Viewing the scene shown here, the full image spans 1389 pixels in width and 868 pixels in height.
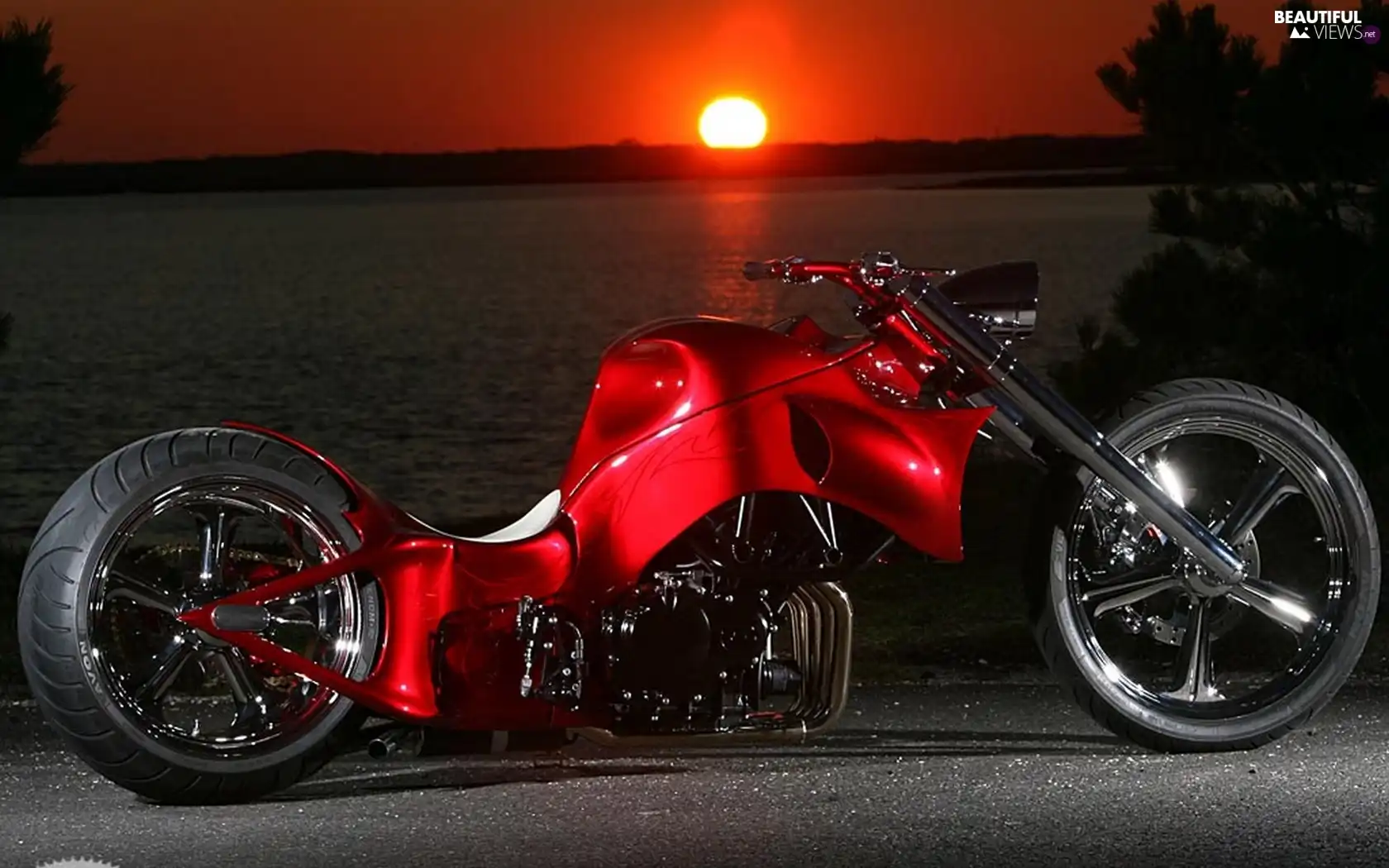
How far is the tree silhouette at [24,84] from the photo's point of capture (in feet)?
37.3

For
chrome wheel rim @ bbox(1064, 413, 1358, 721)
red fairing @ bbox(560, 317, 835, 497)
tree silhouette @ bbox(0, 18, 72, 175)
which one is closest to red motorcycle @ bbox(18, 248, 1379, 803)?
red fairing @ bbox(560, 317, 835, 497)

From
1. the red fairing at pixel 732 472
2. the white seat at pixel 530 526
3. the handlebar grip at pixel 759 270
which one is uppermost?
the handlebar grip at pixel 759 270

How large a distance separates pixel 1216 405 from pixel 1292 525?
4.81 metres

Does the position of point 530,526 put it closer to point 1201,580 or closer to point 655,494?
point 655,494

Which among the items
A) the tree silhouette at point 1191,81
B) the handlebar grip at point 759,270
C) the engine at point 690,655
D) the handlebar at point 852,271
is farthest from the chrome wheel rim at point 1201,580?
the tree silhouette at point 1191,81

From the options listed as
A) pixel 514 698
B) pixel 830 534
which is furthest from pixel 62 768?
pixel 830 534

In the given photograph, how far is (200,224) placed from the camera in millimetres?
147125

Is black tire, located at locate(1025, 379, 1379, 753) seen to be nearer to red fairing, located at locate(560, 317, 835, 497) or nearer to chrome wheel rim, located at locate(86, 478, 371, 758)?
red fairing, located at locate(560, 317, 835, 497)

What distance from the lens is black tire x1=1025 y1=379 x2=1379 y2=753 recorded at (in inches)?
245

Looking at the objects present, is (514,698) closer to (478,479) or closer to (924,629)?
(924,629)

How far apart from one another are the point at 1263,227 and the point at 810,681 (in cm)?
742

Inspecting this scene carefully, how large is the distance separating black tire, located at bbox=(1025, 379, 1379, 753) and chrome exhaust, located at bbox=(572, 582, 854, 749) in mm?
659

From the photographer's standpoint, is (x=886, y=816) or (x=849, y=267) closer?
(x=886, y=816)

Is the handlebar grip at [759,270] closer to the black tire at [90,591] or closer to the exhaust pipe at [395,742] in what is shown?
the black tire at [90,591]
